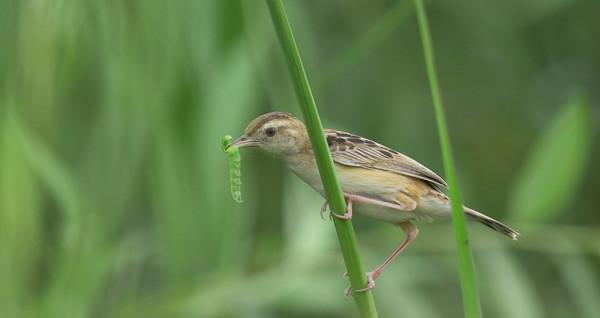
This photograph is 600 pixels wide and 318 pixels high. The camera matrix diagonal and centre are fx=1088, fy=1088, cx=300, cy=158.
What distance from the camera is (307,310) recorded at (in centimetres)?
434

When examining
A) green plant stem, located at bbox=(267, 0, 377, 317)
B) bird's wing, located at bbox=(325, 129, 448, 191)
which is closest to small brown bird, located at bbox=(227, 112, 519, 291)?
bird's wing, located at bbox=(325, 129, 448, 191)

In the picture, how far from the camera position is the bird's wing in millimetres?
3648

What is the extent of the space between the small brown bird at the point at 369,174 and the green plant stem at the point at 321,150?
3.34 feet

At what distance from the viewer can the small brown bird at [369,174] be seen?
3.53m

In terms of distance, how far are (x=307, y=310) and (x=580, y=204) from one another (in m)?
2.24

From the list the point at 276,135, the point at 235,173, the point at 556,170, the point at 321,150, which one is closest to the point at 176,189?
the point at 276,135

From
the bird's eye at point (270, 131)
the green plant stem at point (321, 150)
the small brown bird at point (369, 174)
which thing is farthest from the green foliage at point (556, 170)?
the green plant stem at point (321, 150)

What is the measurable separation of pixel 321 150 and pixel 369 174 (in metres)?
1.34

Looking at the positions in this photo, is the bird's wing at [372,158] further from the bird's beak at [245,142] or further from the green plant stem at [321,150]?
the green plant stem at [321,150]

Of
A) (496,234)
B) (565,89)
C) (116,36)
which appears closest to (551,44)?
(565,89)

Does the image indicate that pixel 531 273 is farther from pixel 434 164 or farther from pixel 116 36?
pixel 116 36

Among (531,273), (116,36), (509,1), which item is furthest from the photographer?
(509,1)

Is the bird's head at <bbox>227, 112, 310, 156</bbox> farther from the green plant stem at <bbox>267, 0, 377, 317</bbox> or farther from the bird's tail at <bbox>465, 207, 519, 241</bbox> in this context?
the green plant stem at <bbox>267, 0, 377, 317</bbox>

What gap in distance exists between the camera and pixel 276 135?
11.8 ft
